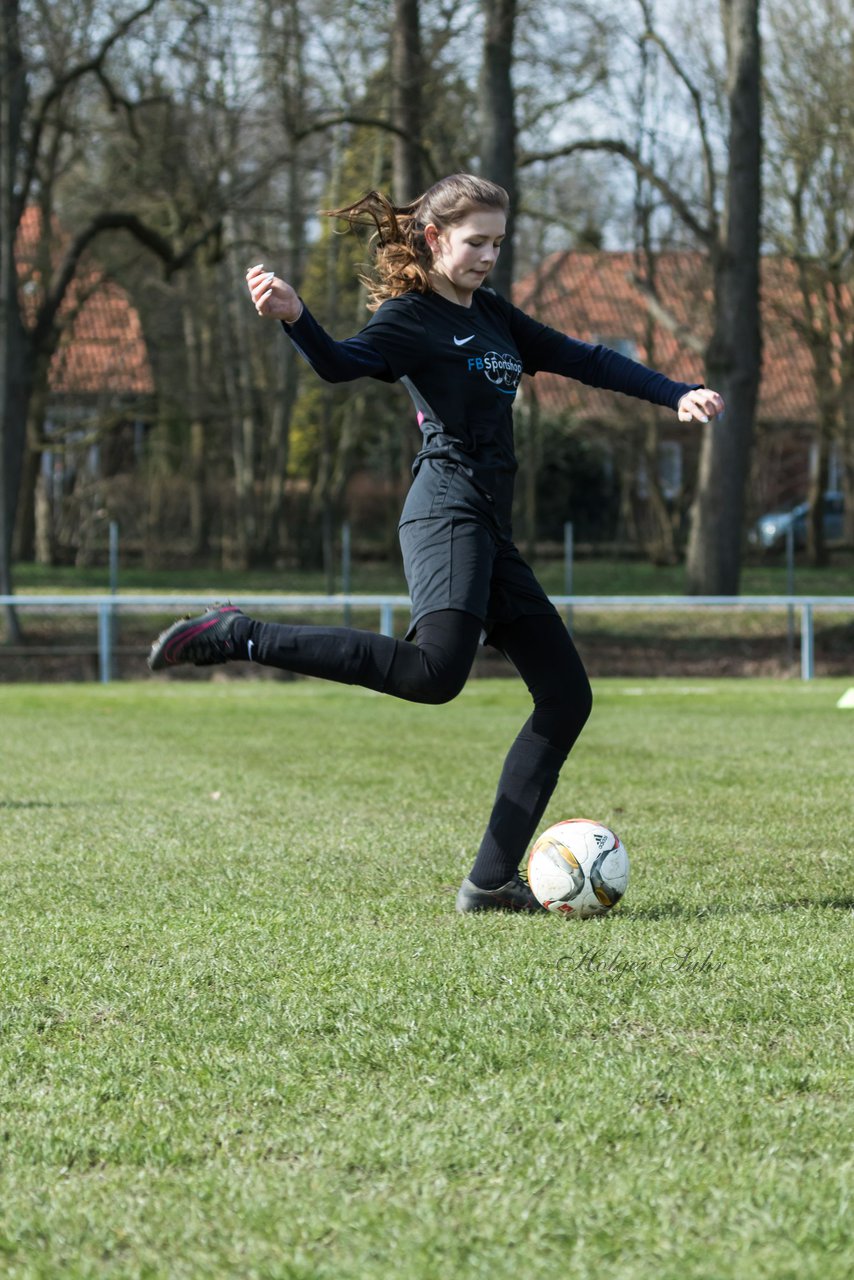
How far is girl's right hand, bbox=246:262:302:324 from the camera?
173 inches

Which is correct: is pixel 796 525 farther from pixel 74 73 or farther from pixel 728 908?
pixel 728 908

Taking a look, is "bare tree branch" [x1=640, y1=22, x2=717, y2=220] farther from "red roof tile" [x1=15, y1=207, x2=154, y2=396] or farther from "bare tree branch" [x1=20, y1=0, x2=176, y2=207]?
"red roof tile" [x1=15, y1=207, x2=154, y2=396]

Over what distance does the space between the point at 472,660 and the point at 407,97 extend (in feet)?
65.8

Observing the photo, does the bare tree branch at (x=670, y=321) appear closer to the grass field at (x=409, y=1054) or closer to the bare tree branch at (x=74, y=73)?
the bare tree branch at (x=74, y=73)

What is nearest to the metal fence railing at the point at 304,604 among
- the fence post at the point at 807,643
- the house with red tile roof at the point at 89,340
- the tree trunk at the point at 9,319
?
the fence post at the point at 807,643

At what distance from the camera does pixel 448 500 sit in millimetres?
4762

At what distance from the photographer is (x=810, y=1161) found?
8.89ft

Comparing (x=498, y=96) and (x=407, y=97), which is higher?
(x=407, y=97)

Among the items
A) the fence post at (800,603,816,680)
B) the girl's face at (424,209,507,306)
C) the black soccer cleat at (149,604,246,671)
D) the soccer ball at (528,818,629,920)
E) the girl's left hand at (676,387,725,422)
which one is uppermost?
the girl's face at (424,209,507,306)

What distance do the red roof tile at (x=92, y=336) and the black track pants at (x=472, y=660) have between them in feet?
82.9

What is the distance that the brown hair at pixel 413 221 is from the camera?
4.77 m

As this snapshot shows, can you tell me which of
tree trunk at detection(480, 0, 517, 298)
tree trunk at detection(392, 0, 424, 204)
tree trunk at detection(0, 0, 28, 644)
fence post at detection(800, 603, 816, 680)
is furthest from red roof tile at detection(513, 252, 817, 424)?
tree trunk at detection(0, 0, 28, 644)

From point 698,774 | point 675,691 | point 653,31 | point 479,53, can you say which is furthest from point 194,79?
point 698,774

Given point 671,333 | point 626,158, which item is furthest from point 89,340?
point 626,158
